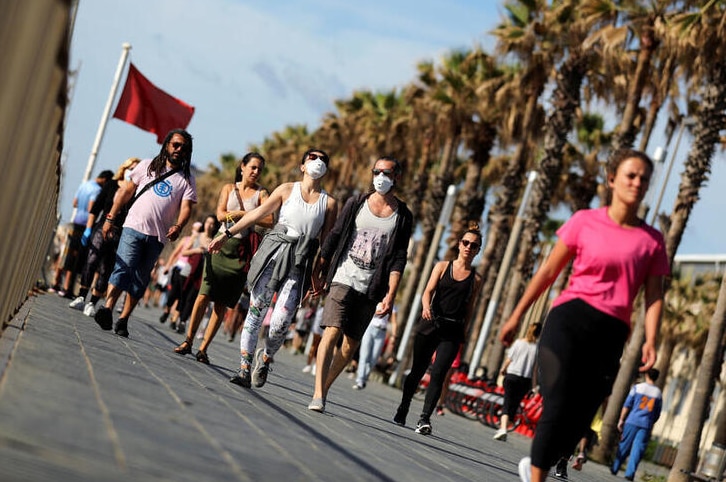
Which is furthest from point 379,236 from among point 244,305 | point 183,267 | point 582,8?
point 582,8

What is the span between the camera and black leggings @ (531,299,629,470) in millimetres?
6438

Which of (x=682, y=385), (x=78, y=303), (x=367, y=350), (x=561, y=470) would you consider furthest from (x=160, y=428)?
(x=682, y=385)

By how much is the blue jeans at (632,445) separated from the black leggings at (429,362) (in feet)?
26.4

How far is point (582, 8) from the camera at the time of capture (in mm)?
30891

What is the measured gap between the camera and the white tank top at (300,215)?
10562 mm

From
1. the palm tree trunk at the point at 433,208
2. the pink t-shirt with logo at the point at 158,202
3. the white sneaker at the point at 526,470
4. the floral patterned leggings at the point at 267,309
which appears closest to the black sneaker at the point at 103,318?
the pink t-shirt with logo at the point at 158,202

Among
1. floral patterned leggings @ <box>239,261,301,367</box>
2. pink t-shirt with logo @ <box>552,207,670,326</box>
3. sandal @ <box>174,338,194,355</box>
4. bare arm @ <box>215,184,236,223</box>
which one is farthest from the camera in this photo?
Answer: sandal @ <box>174,338,194,355</box>

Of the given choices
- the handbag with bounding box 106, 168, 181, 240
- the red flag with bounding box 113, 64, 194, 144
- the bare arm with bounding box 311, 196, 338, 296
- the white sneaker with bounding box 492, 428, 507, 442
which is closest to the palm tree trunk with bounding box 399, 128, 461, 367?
the red flag with bounding box 113, 64, 194, 144

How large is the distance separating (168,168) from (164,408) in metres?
6.23

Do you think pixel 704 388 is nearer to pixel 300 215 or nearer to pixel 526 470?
pixel 300 215

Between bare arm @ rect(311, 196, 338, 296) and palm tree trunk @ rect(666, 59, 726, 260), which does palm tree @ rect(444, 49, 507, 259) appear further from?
bare arm @ rect(311, 196, 338, 296)

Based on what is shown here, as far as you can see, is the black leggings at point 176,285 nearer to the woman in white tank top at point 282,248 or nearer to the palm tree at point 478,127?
the woman in white tank top at point 282,248

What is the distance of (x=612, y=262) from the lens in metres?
6.59

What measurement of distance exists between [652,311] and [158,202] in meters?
6.21
